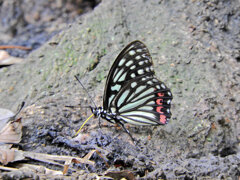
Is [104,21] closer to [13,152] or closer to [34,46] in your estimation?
[34,46]

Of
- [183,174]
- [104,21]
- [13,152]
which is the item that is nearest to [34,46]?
[104,21]

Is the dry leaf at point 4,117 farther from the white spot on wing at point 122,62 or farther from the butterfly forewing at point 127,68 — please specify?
the white spot on wing at point 122,62

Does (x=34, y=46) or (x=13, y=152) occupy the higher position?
(x=34, y=46)

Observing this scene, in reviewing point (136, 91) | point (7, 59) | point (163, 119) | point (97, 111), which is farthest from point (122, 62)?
point (7, 59)

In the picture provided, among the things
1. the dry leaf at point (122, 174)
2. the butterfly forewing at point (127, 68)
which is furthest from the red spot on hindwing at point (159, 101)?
the dry leaf at point (122, 174)

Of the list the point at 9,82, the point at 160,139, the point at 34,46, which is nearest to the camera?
the point at 160,139

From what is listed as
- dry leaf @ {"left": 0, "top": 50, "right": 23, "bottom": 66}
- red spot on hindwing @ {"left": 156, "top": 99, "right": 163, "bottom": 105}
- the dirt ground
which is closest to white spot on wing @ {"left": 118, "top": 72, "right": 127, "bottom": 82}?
the dirt ground

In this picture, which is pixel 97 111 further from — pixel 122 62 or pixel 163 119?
pixel 163 119
